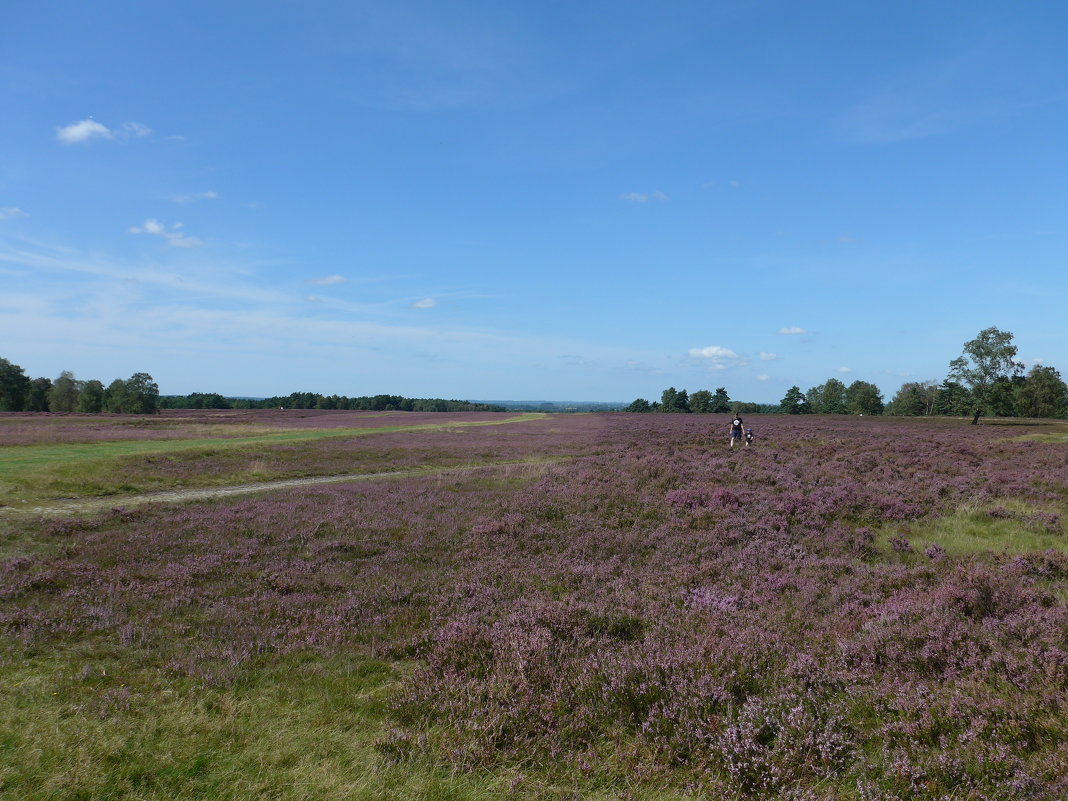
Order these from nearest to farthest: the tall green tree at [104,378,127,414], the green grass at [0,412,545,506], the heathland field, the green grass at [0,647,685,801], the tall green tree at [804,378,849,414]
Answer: the green grass at [0,647,685,801] < the heathland field < the green grass at [0,412,545,506] < the tall green tree at [104,378,127,414] < the tall green tree at [804,378,849,414]

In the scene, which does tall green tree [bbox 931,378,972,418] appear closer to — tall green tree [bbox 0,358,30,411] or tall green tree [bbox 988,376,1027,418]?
tall green tree [bbox 988,376,1027,418]

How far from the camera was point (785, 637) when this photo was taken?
7316 millimetres

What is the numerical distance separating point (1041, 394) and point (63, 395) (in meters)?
182

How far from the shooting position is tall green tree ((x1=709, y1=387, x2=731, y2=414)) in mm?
134375

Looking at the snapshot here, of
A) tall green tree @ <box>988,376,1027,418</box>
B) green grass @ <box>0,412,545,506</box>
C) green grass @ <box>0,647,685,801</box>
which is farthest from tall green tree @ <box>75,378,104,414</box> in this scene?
tall green tree @ <box>988,376,1027,418</box>

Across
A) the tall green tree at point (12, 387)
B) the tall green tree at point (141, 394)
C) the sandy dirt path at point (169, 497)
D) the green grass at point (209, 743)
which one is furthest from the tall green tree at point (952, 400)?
the tall green tree at point (12, 387)

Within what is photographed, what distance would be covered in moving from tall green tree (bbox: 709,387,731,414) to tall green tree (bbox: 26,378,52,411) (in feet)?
478

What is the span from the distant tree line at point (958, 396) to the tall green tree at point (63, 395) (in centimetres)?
12968

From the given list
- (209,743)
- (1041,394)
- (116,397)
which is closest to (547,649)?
(209,743)

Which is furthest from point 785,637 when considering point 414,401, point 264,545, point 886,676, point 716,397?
point 414,401

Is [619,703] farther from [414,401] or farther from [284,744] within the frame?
[414,401]

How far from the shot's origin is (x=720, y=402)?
13588 cm

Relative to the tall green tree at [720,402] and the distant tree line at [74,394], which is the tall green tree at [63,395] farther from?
the tall green tree at [720,402]

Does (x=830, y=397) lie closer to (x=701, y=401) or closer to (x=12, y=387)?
(x=701, y=401)
